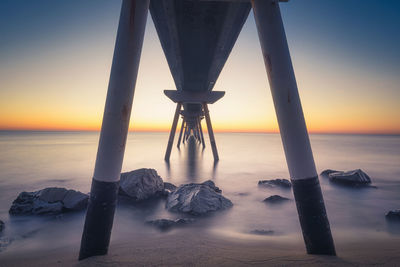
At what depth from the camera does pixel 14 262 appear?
2.41 meters

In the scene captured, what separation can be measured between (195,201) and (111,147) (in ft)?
8.11

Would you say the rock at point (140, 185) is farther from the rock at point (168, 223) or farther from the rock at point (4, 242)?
the rock at point (4, 242)

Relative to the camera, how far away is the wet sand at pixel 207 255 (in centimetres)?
200

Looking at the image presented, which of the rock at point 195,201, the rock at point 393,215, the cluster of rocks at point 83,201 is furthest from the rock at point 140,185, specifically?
the rock at point 393,215

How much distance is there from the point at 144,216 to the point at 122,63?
301 centimetres

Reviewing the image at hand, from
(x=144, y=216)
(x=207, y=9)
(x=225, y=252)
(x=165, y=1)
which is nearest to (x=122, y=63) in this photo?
(x=225, y=252)

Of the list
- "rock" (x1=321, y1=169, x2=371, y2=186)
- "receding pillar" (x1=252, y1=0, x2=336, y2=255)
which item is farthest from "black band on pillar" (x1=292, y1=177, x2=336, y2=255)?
Answer: "rock" (x1=321, y1=169, x2=371, y2=186)

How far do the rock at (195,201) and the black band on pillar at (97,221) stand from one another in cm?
201

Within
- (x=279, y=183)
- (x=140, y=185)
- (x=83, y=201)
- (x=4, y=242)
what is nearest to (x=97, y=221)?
(x=4, y=242)

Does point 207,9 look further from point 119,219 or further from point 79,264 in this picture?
point 79,264

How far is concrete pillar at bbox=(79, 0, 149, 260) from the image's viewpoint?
211 cm

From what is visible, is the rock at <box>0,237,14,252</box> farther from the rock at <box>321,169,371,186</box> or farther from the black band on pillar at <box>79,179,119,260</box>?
the rock at <box>321,169,371,186</box>

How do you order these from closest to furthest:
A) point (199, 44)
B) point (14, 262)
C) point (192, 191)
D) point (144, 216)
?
1. point (14, 262)
2. point (144, 216)
3. point (192, 191)
4. point (199, 44)

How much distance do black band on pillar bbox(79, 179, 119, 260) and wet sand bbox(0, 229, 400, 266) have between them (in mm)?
100
